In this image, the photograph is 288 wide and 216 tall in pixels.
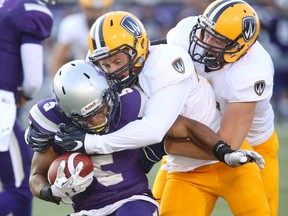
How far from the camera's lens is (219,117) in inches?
165

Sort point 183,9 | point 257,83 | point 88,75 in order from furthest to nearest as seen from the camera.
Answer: point 183,9
point 257,83
point 88,75

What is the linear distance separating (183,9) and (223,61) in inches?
324

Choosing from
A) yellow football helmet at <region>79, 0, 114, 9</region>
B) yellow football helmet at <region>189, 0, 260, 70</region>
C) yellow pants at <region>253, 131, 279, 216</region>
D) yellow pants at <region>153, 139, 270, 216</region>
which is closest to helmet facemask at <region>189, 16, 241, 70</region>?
yellow football helmet at <region>189, 0, 260, 70</region>

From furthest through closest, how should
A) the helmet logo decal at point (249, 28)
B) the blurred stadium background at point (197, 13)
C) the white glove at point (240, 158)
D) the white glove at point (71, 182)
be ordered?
the blurred stadium background at point (197, 13), the helmet logo decal at point (249, 28), the white glove at point (240, 158), the white glove at point (71, 182)

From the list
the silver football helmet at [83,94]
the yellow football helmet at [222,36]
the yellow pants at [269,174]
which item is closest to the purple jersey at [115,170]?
the silver football helmet at [83,94]

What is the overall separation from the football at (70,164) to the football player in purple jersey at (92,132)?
1.1 inches

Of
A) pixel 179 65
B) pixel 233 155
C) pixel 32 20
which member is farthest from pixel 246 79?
pixel 32 20

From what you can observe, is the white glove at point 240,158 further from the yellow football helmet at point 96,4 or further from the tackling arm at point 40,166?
the yellow football helmet at point 96,4

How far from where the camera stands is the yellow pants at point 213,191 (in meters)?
4.15

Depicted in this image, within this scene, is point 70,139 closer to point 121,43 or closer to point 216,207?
point 121,43

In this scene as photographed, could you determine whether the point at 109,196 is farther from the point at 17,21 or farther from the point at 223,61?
the point at 17,21

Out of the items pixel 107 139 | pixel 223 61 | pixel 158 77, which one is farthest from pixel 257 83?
pixel 107 139

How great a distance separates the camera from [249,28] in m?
4.29

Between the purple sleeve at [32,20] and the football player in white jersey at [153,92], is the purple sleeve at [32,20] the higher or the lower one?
the lower one
